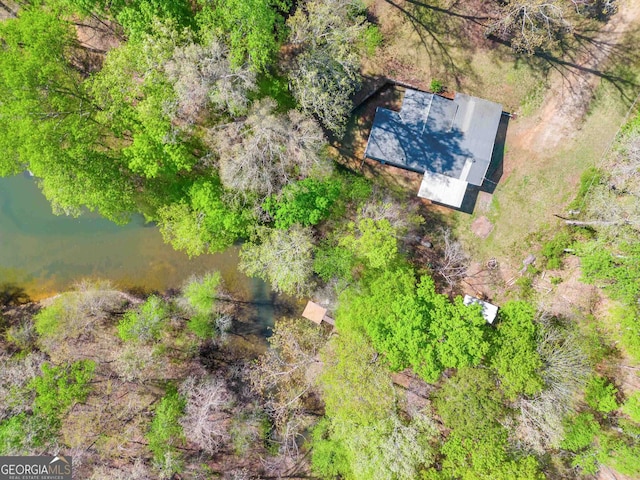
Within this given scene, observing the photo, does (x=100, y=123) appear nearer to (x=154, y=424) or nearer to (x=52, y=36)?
(x=52, y=36)

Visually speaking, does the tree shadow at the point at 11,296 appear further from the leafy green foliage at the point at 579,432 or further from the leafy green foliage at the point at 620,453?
the leafy green foliage at the point at 620,453

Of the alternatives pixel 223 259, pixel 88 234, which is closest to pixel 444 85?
pixel 223 259

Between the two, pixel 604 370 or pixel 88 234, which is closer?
pixel 604 370

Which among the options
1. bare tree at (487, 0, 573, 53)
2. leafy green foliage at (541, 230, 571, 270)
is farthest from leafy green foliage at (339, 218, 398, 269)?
bare tree at (487, 0, 573, 53)

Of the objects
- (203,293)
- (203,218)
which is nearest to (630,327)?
(203,218)

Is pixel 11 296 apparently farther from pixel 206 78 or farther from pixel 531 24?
pixel 531 24

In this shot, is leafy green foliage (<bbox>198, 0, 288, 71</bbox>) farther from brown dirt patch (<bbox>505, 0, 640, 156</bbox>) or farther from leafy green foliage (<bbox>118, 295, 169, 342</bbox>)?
brown dirt patch (<bbox>505, 0, 640, 156</bbox>)
